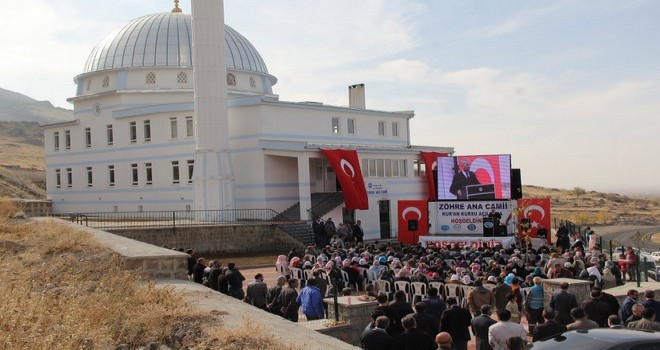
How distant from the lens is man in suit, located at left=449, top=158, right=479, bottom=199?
104 feet

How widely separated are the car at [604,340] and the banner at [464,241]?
19.5 metres

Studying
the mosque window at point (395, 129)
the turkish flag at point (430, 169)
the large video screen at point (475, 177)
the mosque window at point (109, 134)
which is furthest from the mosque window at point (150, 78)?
the large video screen at point (475, 177)

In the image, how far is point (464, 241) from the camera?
28.3 metres

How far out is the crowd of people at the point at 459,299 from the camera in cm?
917

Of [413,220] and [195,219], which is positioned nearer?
[413,220]

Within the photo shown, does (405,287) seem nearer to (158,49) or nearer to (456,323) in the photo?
(456,323)

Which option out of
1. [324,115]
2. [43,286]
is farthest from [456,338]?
[324,115]

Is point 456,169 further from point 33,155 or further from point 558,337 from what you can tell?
point 33,155

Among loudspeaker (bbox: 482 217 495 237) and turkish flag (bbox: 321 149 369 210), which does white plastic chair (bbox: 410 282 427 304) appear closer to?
loudspeaker (bbox: 482 217 495 237)

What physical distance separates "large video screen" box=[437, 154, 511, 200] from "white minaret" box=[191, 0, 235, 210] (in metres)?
11.0

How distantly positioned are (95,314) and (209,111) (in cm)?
2674

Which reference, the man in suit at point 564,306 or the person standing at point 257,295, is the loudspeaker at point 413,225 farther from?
the man in suit at point 564,306

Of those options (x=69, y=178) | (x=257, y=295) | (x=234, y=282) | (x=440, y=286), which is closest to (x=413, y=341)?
(x=257, y=295)

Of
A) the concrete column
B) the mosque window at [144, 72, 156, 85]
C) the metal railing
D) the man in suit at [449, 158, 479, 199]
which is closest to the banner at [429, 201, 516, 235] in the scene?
the man in suit at [449, 158, 479, 199]
